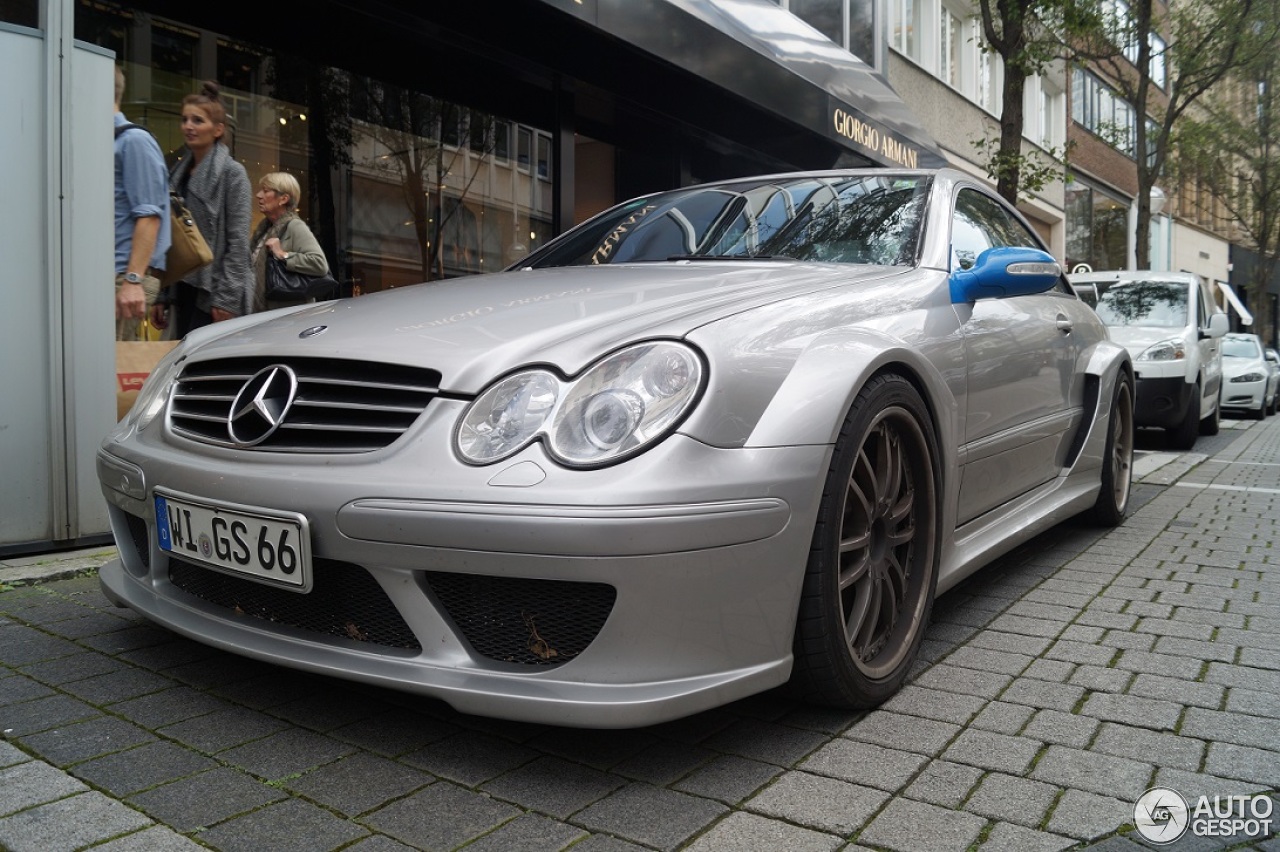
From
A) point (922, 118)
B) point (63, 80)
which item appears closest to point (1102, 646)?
point (63, 80)

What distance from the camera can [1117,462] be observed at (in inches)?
197

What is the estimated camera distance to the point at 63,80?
4055mm

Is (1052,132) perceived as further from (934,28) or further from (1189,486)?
(1189,486)

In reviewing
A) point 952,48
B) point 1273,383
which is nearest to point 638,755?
point 1273,383

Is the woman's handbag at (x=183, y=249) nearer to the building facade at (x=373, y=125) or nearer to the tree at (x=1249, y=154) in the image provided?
the building facade at (x=373, y=125)

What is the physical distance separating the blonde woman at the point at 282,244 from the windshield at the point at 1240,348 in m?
16.1

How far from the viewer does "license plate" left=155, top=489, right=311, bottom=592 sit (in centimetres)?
207

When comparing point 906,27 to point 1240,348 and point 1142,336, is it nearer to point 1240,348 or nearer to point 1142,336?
point 1240,348

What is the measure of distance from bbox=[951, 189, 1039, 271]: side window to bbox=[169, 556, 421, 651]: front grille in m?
1.99

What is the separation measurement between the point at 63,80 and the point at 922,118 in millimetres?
14937

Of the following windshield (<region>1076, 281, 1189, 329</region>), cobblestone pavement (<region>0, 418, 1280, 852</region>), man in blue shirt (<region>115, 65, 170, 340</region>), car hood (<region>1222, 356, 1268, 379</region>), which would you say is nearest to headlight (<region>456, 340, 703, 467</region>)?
cobblestone pavement (<region>0, 418, 1280, 852</region>)

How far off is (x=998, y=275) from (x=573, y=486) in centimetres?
176

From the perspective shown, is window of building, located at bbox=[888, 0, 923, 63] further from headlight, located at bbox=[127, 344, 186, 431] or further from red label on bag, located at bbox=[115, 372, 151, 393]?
headlight, located at bbox=[127, 344, 186, 431]

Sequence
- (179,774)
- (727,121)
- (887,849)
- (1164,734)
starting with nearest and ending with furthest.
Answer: (887,849) < (179,774) < (1164,734) < (727,121)
